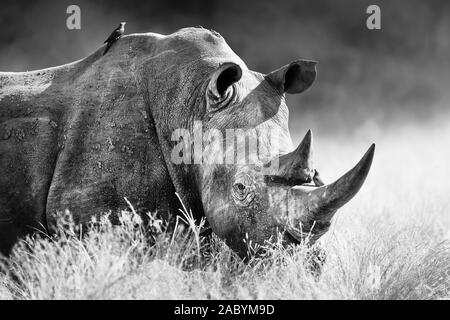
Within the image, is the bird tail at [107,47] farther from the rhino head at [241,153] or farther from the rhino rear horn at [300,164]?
the rhino rear horn at [300,164]

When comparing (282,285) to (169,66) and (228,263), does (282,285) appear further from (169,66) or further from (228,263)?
(169,66)

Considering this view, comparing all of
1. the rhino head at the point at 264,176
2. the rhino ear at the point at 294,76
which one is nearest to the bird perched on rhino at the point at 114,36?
the rhino head at the point at 264,176

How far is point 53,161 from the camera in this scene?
6.20 meters

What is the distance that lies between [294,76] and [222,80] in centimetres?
86

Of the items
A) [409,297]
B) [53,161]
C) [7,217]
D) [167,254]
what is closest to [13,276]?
[7,217]

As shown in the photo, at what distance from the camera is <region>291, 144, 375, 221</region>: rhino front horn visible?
4.38m

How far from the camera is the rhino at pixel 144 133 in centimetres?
550

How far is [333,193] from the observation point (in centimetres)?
453

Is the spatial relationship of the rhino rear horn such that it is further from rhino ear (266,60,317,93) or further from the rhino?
rhino ear (266,60,317,93)

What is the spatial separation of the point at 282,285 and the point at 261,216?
0.62 meters

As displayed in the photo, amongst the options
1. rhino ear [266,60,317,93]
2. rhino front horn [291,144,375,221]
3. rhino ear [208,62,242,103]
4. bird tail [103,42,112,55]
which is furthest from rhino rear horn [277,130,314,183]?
bird tail [103,42,112,55]

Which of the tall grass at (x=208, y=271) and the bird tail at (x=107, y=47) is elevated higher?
the bird tail at (x=107, y=47)

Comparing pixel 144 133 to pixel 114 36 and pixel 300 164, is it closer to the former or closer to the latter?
pixel 114 36

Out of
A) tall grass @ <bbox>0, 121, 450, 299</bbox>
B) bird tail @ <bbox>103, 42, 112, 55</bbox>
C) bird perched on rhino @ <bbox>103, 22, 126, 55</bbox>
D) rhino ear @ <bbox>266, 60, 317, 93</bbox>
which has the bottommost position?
tall grass @ <bbox>0, 121, 450, 299</bbox>
